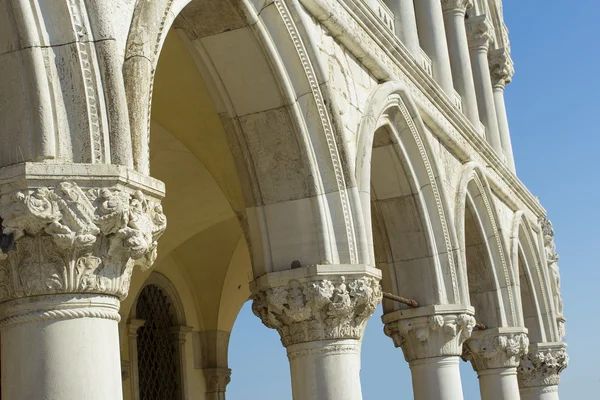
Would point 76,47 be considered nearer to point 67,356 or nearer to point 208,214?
point 67,356

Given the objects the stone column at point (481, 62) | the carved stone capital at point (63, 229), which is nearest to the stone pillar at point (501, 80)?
the stone column at point (481, 62)

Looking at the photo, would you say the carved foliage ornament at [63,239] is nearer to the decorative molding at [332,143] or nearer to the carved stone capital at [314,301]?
the carved stone capital at [314,301]

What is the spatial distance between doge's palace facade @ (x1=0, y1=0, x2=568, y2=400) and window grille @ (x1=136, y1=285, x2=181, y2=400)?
32 millimetres

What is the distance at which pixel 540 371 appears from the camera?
15.2 metres

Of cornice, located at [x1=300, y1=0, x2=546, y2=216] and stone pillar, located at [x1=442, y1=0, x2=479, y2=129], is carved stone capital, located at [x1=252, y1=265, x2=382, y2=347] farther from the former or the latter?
stone pillar, located at [x1=442, y1=0, x2=479, y2=129]

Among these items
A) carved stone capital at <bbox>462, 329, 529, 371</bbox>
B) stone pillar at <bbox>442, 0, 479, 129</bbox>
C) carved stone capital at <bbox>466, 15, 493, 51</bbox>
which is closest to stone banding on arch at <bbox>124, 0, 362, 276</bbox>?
carved stone capital at <bbox>462, 329, 529, 371</bbox>

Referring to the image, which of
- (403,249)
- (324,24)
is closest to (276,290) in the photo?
(324,24)

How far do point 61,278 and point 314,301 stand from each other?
121 inches

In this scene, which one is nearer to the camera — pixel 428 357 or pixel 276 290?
pixel 276 290

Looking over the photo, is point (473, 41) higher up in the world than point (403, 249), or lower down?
higher up

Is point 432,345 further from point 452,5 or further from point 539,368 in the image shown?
point 539,368

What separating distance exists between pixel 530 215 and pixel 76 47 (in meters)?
12.2

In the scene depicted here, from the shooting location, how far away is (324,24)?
8.03m

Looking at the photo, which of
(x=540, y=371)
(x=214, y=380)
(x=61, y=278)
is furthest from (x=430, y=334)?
Result: (x=540, y=371)
